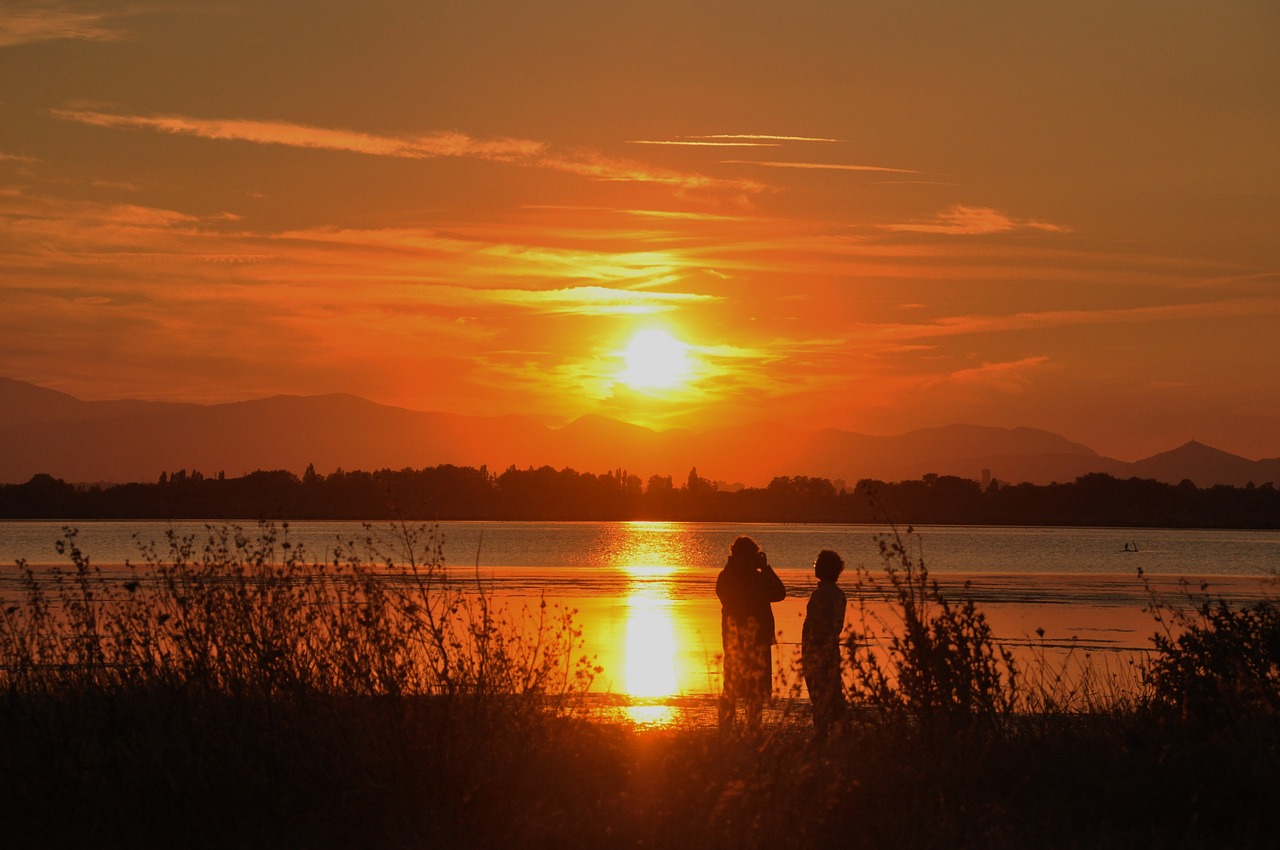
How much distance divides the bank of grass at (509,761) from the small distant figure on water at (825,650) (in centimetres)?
29

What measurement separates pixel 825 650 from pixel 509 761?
3.49 meters

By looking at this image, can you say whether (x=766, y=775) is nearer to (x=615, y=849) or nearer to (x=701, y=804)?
(x=701, y=804)

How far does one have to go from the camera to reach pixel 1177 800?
29.5 feet

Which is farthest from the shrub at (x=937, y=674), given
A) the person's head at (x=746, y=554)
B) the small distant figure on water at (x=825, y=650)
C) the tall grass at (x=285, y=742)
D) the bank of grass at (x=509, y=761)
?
the tall grass at (x=285, y=742)

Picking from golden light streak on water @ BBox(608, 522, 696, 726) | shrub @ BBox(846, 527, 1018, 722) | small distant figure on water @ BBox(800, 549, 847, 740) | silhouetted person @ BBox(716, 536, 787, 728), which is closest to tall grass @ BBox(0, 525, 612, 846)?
small distant figure on water @ BBox(800, 549, 847, 740)

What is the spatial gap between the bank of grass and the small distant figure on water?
0.29 m

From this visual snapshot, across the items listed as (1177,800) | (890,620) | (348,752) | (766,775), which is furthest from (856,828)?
(890,620)

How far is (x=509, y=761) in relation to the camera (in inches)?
346

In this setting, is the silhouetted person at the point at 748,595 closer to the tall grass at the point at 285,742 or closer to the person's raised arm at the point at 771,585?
the person's raised arm at the point at 771,585

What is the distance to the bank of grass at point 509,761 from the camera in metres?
8.15

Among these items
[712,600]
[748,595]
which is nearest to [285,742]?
[748,595]

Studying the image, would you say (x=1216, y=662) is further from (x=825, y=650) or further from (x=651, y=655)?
(x=651, y=655)

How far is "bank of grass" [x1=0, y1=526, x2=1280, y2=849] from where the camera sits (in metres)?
8.15

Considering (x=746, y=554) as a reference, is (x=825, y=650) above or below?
below
